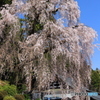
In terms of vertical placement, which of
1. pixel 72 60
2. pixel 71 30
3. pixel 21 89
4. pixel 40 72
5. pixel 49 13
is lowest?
pixel 21 89

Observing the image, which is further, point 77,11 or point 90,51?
point 77,11

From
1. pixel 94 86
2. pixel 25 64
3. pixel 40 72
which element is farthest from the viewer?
pixel 94 86

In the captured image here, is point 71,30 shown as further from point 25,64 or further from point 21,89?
point 21,89

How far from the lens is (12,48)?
9945 millimetres

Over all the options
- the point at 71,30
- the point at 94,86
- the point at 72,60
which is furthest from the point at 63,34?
the point at 94,86

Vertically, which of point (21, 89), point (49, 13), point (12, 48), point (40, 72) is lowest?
point (21, 89)

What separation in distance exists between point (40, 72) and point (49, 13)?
12.1ft

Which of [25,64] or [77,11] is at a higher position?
[77,11]

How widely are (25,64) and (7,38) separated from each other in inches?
67.1

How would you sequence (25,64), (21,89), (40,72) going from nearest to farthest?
(40,72) → (25,64) → (21,89)

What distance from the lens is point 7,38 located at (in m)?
10.0

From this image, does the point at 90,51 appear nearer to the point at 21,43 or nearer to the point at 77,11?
the point at 77,11

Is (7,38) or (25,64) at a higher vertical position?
(7,38)

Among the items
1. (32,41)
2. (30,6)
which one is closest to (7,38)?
(32,41)
